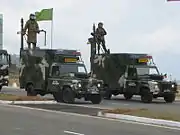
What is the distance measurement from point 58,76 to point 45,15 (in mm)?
11241

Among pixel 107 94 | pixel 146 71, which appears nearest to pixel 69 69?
pixel 146 71

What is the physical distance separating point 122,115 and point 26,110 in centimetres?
444

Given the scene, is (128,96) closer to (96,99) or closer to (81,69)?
(81,69)

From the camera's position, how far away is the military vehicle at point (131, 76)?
28578 millimetres

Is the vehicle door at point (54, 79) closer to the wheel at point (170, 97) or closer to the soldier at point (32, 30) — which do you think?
the soldier at point (32, 30)

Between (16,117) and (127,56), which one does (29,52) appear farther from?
(16,117)

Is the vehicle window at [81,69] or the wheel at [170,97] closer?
the vehicle window at [81,69]

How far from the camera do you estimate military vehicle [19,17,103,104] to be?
85.6 feet

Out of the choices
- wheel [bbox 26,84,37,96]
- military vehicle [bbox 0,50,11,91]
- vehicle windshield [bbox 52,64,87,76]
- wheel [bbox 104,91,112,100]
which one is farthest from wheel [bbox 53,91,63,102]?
military vehicle [bbox 0,50,11,91]

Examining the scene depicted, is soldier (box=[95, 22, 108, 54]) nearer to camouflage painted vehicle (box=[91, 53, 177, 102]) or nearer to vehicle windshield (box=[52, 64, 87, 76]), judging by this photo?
camouflage painted vehicle (box=[91, 53, 177, 102])

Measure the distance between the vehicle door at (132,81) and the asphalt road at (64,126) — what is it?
10777 mm

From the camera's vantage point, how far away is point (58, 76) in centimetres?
2745

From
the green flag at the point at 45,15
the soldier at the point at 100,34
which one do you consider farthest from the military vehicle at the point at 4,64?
the soldier at the point at 100,34

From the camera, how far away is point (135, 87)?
2958 centimetres
